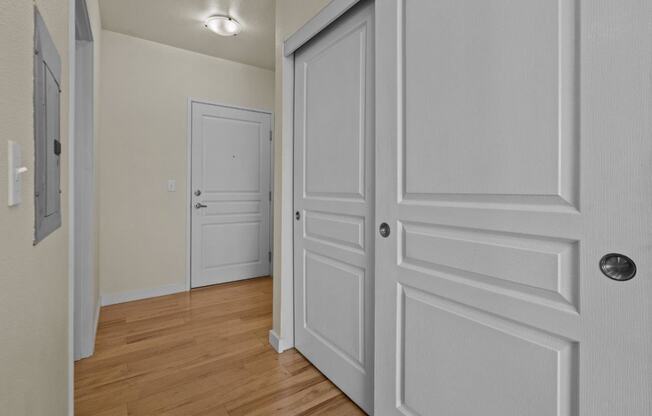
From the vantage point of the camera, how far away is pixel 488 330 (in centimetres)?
102

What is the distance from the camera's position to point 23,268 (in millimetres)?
668

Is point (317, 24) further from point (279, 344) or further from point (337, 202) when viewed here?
point (279, 344)

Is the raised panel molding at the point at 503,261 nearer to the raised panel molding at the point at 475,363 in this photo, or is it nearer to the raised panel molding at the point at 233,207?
the raised panel molding at the point at 475,363

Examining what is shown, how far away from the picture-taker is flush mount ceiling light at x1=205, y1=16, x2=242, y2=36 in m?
2.79

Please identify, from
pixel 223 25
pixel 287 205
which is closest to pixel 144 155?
pixel 223 25

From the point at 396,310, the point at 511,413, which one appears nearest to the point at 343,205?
the point at 396,310

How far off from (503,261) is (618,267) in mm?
260

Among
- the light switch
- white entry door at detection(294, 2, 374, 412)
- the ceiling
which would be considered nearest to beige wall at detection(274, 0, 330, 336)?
white entry door at detection(294, 2, 374, 412)

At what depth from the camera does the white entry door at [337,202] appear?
158 centimetres

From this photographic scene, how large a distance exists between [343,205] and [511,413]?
1.06 metres

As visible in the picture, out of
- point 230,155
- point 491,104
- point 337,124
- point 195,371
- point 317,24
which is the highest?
point 317,24

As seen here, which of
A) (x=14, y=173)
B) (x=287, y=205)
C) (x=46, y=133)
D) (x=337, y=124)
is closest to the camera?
(x=14, y=173)

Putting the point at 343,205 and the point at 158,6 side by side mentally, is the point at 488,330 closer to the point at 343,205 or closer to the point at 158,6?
the point at 343,205

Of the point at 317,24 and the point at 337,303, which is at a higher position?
the point at 317,24
